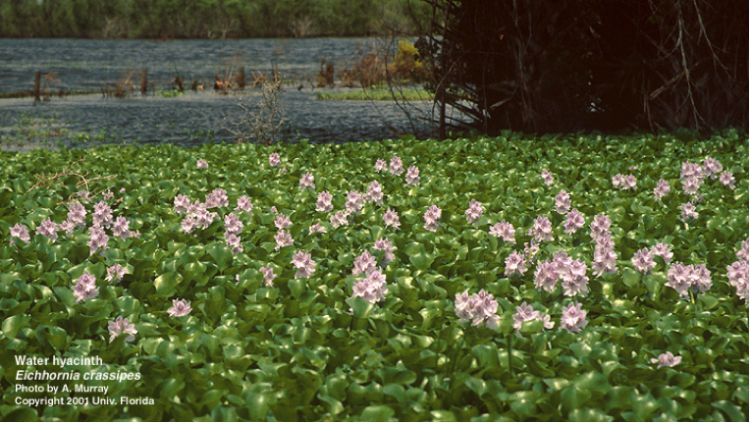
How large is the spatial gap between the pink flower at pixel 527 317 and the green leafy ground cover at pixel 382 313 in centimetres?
3

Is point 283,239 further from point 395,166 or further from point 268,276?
point 395,166

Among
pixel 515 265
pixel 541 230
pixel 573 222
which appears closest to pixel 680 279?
pixel 515 265

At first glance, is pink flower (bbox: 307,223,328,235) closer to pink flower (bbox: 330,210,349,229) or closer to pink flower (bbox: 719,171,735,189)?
pink flower (bbox: 330,210,349,229)

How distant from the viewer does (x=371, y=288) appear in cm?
422

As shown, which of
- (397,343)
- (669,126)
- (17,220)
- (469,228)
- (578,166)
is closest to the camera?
(397,343)

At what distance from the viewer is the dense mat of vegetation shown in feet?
197

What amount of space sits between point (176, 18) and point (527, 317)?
2450 inches

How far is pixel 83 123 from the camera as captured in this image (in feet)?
58.5

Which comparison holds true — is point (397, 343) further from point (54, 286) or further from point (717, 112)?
point (717, 112)

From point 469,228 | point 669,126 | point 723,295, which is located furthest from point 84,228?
point 669,126

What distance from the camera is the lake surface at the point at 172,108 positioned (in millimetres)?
15587

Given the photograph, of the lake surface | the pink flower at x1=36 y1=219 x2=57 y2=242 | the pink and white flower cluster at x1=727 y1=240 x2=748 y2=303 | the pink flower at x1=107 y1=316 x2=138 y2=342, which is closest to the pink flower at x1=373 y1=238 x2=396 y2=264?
the pink flower at x1=107 y1=316 x2=138 y2=342

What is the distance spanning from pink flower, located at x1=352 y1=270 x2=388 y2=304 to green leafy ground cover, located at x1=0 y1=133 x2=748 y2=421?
0.14 ft

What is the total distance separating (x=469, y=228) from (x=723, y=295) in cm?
166
